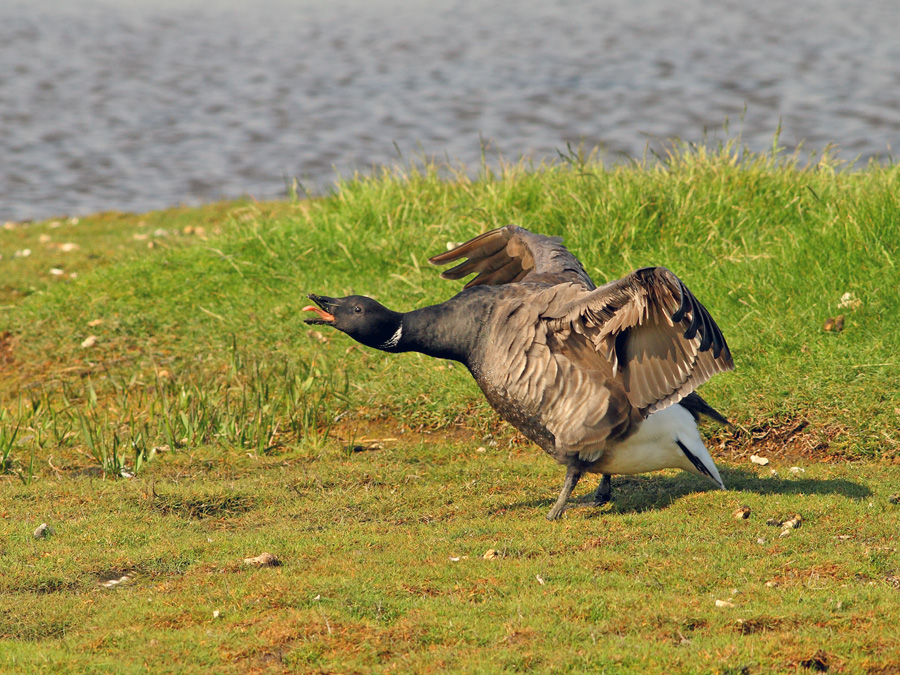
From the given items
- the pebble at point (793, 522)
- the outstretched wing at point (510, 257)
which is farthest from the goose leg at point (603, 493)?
the outstretched wing at point (510, 257)

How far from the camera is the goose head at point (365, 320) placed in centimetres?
605

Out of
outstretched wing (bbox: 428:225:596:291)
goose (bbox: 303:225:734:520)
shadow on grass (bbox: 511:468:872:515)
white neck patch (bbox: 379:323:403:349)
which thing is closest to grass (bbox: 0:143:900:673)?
shadow on grass (bbox: 511:468:872:515)

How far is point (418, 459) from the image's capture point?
739 centimetres

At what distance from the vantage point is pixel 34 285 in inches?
444

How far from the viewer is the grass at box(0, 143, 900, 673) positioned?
4391mm

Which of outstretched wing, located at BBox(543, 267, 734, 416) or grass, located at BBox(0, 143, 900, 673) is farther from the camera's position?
outstretched wing, located at BBox(543, 267, 734, 416)

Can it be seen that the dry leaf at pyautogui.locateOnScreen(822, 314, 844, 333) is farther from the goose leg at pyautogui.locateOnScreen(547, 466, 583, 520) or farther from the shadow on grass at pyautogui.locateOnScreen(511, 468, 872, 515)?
the goose leg at pyautogui.locateOnScreen(547, 466, 583, 520)

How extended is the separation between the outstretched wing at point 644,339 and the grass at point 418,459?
32.6 inches

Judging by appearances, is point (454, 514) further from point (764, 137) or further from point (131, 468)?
point (764, 137)

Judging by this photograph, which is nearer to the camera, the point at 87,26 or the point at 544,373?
the point at 544,373

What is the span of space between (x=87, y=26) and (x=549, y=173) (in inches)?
939

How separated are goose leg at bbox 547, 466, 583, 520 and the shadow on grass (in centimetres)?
32

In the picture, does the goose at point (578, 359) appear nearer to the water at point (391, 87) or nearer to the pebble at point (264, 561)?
the pebble at point (264, 561)

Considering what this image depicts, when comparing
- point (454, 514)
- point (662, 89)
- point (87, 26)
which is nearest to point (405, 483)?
point (454, 514)
